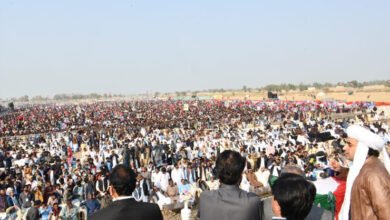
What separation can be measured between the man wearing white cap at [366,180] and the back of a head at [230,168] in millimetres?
688

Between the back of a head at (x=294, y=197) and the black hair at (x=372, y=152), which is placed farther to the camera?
the black hair at (x=372, y=152)

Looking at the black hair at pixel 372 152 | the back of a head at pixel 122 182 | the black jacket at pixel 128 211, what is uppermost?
the black hair at pixel 372 152

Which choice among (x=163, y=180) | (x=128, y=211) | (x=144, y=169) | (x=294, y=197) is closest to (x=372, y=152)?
(x=294, y=197)

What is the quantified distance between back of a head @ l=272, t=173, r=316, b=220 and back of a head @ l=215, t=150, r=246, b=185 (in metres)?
0.50

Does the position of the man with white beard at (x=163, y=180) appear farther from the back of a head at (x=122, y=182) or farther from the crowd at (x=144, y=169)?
the back of a head at (x=122, y=182)

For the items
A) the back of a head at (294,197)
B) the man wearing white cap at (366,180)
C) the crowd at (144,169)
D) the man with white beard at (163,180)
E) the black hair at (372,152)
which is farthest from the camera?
the man with white beard at (163,180)

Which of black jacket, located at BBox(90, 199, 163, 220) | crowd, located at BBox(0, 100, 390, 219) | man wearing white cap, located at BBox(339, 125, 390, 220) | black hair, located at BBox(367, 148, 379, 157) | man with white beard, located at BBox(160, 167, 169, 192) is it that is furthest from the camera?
man with white beard, located at BBox(160, 167, 169, 192)

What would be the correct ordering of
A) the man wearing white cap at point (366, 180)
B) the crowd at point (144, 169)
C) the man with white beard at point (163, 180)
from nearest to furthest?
the man wearing white cap at point (366, 180) < the crowd at point (144, 169) < the man with white beard at point (163, 180)

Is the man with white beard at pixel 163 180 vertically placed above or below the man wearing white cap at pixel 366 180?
below

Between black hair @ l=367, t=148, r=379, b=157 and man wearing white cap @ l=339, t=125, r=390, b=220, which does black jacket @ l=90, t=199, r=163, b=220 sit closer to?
man wearing white cap @ l=339, t=125, r=390, b=220

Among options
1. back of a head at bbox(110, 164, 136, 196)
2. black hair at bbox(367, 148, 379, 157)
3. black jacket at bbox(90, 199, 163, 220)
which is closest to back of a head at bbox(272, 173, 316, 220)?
black hair at bbox(367, 148, 379, 157)

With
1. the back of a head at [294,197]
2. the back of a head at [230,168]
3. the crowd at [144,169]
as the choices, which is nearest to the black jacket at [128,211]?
the crowd at [144,169]

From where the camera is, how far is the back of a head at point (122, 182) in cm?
259

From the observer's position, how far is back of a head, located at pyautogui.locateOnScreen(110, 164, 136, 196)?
2.59 meters
